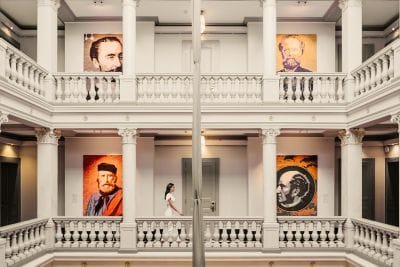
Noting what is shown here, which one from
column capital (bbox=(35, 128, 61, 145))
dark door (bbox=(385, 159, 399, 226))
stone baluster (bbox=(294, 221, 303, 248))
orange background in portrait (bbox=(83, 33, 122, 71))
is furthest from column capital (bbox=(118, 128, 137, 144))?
dark door (bbox=(385, 159, 399, 226))

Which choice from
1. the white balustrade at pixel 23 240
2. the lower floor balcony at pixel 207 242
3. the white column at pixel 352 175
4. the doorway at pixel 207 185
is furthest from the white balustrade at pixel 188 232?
the doorway at pixel 207 185

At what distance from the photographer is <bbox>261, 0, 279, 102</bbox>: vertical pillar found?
12734 mm

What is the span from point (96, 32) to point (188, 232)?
7748 mm

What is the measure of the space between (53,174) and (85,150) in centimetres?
294

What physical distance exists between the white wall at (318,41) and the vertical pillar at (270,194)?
3809 mm

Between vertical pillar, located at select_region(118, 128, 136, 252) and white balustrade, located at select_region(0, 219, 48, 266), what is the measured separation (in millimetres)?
2100

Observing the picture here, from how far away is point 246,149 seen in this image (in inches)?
628

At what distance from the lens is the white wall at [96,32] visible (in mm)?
15703

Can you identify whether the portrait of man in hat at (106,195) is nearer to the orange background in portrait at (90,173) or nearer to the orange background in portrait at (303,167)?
the orange background in portrait at (90,173)

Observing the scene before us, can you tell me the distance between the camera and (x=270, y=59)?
12742 millimetres

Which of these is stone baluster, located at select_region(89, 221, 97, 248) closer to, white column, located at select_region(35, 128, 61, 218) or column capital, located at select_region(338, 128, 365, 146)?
white column, located at select_region(35, 128, 61, 218)

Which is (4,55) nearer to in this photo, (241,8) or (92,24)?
(92,24)

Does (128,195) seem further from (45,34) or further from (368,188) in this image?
(368,188)

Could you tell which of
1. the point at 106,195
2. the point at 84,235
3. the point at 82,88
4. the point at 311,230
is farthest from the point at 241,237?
the point at 82,88
